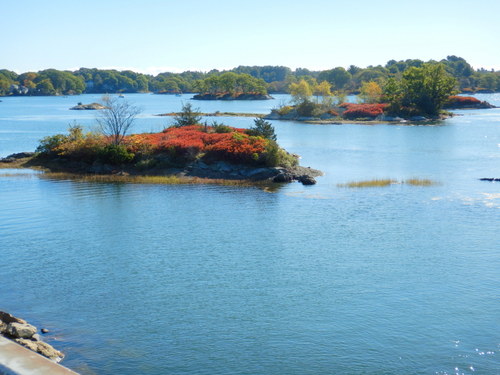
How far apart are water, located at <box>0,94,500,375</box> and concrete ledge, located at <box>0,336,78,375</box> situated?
5.67ft

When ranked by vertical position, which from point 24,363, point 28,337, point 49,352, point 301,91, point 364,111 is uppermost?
point 301,91

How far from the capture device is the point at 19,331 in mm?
18688

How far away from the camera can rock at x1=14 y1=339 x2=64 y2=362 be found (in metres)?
18.0

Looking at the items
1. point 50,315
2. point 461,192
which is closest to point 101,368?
point 50,315

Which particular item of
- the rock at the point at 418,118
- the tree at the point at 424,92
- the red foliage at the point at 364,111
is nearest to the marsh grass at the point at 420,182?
the rock at the point at 418,118

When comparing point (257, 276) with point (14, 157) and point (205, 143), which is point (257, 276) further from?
point (14, 157)

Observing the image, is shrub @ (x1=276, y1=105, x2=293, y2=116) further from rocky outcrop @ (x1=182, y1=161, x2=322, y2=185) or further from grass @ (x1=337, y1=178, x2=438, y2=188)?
grass @ (x1=337, y1=178, x2=438, y2=188)

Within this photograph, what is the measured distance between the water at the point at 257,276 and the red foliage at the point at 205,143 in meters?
6.20

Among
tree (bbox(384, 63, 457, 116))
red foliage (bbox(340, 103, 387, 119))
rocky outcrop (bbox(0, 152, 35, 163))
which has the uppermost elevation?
tree (bbox(384, 63, 457, 116))

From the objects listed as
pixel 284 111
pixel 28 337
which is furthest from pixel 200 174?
pixel 284 111

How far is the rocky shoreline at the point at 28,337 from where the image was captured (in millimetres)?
18062

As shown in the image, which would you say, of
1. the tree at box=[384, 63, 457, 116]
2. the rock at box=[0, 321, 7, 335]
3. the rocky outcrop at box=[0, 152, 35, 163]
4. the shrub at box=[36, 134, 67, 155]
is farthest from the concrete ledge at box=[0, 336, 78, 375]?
the tree at box=[384, 63, 457, 116]

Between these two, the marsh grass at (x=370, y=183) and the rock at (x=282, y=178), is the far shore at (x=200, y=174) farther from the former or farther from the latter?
the marsh grass at (x=370, y=183)

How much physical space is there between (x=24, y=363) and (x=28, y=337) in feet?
10.0
